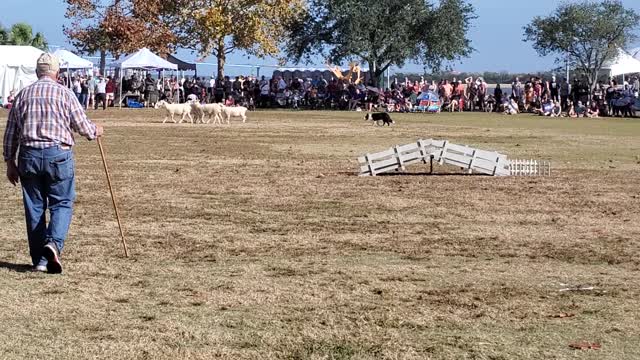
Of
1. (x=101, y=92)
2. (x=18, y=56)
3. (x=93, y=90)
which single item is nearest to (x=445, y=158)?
(x=101, y=92)

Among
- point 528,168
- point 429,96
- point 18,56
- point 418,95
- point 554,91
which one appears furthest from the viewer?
point 418,95

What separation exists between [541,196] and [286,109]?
42.4 m

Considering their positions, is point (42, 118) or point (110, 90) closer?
point (42, 118)

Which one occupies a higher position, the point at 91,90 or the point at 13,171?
the point at 91,90

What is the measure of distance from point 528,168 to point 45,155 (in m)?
11.0

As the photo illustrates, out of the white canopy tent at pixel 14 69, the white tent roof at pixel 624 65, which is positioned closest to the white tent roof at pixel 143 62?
the white canopy tent at pixel 14 69

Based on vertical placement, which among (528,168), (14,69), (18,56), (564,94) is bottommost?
(528,168)

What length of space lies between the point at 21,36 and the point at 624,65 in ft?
157

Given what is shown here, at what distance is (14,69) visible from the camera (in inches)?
2131

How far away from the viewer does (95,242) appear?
10945 millimetres

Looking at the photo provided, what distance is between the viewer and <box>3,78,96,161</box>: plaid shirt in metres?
9.10

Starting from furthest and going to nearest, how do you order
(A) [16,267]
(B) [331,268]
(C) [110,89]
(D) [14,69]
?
(D) [14,69] < (C) [110,89] < (B) [331,268] < (A) [16,267]

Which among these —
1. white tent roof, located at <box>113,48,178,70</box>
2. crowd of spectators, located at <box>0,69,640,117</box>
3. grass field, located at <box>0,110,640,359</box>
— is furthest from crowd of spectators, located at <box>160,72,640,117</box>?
grass field, located at <box>0,110,640,359</box>

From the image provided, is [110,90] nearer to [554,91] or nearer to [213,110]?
[213,110]
